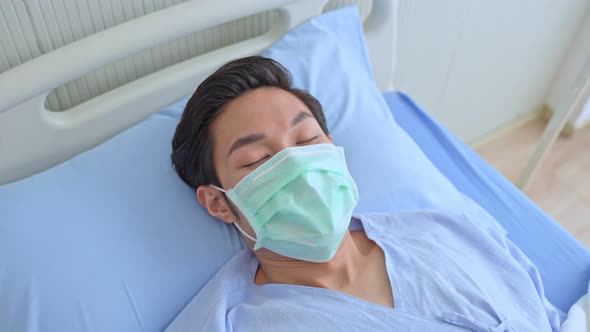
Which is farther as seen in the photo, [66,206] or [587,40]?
[587,40]

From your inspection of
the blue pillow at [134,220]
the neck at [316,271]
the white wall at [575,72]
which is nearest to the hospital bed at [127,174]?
the blue pillow at [134,220]

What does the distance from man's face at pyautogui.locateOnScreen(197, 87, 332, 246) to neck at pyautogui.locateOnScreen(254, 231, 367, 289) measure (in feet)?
0.29

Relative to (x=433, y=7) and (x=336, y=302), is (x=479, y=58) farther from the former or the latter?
(x=336, y=302)

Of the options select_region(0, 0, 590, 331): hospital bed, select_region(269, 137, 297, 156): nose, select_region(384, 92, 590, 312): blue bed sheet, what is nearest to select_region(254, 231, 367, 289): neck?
select_region(0, 0, 590, 331): hospital bed

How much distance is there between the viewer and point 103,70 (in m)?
1.15

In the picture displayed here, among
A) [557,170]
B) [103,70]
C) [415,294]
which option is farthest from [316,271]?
[557,170]

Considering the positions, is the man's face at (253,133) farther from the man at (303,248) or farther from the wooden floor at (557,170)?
the wooden floor at (557,170)

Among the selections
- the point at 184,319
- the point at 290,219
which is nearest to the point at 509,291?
the point at 290,219

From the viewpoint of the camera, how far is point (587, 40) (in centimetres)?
236

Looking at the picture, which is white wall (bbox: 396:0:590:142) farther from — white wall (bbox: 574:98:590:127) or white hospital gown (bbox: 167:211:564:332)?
white hospital gown (bbox: 167:211:564:332)

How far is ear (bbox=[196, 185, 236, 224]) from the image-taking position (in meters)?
1.05

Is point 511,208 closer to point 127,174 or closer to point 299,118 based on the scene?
point 299,118

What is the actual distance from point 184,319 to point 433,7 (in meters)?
1.28

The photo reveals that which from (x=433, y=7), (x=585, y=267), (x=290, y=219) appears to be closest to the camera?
(x=290, y=219)
